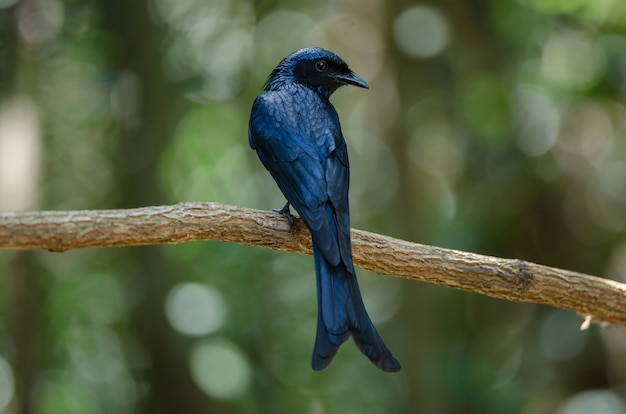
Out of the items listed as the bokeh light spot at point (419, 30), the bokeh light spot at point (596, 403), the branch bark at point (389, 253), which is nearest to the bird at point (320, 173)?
the branch bark at point (389, 253)

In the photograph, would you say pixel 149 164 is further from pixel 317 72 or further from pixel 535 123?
pixel 535 123

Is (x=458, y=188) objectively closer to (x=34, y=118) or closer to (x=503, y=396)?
(x=503, y=396)

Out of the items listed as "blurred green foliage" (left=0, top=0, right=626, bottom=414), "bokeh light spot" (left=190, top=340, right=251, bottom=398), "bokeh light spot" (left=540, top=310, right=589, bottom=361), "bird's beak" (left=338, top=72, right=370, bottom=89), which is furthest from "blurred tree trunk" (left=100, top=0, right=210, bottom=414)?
"bokeh light spot" (left=540, top=310, right=589, bottom=361)

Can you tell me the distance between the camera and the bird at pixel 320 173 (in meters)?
3.45

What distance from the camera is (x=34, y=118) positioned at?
6.94m

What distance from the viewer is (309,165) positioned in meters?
4.20

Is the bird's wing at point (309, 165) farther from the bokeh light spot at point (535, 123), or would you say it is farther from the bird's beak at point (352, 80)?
the bokeh light spot at point (535, 123)

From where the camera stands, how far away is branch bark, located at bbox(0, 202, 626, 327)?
11.5 ft

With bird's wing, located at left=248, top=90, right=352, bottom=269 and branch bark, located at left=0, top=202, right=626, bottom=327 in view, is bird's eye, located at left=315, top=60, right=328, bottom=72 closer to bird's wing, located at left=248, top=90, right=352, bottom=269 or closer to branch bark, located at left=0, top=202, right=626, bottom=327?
bird's wing, located at left=248, top=90, right=352, bottom=269

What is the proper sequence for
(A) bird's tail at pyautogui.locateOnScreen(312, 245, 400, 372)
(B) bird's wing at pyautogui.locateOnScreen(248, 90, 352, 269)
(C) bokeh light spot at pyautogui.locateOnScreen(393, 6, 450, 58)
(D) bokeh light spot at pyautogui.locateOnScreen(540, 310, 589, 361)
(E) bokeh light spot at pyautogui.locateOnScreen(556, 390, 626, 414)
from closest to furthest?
1. (A) bird's tail at pyautogui.locateOnScreen(312, 245, 400, 372)
2. (B) bird's wing at pyautogui.locateOnScreen(248, 90, 352, 269)
3. (E) bokeh light spot at pyautogui.locateOnScreen(556, 390, 626, 414)
4. (D) bokeh light spot at pyautogui.locateOnScreen(540, 310, 589, 361)
5. (C) bokeh light spot at pyautogui.locateOnScreen(393, 6, 450, 58)

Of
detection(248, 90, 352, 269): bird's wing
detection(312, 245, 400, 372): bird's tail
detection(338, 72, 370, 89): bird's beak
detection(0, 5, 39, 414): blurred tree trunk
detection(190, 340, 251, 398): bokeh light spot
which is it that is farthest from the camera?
detection(190, 340, 251, 398): bokeh light spot

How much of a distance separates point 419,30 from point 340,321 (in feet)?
16.5

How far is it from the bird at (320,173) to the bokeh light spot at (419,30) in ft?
9.61

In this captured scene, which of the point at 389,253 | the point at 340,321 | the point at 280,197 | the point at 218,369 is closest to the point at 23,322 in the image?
the point at 218,369
